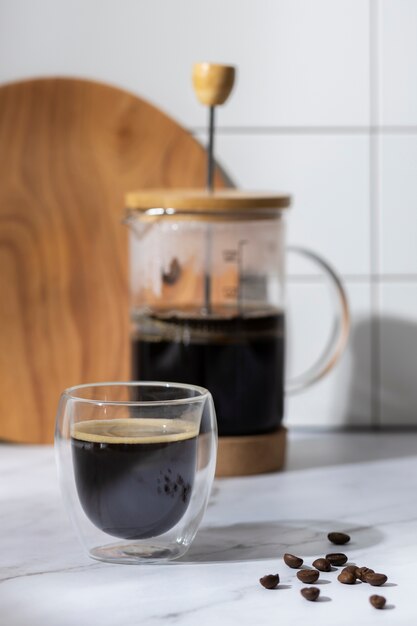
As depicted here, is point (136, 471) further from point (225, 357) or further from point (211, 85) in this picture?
point (211, 85)

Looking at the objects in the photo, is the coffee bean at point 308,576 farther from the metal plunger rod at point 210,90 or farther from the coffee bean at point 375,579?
the metal plunger rod at point 210,90

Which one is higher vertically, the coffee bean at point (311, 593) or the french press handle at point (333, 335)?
the french press handle at point (333, 335)

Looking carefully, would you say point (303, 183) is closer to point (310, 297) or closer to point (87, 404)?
point (310, 297)

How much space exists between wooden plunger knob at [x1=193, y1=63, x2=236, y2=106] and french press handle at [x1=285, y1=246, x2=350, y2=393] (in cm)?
17

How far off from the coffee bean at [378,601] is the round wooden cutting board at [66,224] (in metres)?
0.54

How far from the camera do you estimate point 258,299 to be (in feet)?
3.32

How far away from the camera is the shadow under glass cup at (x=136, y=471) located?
72cm

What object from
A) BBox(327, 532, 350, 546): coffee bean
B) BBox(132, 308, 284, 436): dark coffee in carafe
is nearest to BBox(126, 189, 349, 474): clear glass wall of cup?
BBox(132, 308, 284, 436): dark coffee in carafe

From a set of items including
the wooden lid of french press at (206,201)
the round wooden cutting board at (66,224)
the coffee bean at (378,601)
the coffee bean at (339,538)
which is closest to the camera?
the coffee bean at (378,601)

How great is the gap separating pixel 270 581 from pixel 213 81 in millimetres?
499

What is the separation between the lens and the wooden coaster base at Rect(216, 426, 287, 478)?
995 mm

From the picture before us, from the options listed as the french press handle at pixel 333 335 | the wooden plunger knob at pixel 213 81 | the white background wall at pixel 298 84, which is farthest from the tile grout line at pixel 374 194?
the wooden plunger knob at pixel 213 81

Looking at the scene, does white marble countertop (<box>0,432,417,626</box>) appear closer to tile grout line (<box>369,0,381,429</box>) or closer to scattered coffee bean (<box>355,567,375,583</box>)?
scattered coffee bean (<box>355,567,375,583</box>)

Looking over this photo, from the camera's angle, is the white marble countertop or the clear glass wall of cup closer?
the white marble countertop
